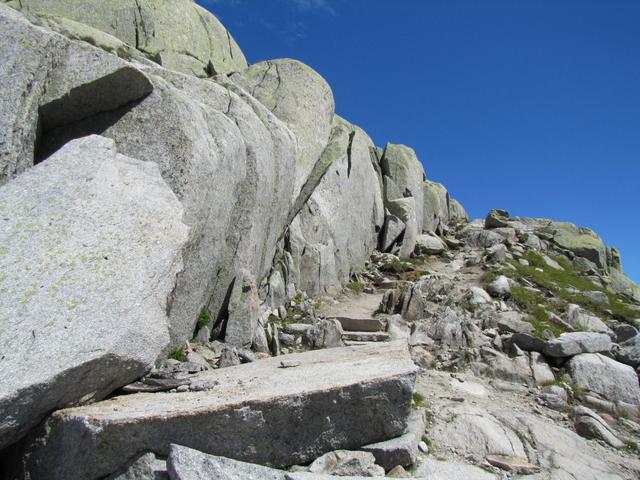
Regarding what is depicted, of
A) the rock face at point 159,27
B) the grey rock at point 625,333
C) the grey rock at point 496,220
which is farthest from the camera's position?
the grey rock at point 496,220

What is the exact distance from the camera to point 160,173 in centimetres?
1073

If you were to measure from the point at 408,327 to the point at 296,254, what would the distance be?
632cm

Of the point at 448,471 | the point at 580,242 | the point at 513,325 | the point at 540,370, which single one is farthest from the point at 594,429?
the point at 580,242

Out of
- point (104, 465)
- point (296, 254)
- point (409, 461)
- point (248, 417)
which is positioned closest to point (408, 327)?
point (296, 254)

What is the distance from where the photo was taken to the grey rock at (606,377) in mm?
15102

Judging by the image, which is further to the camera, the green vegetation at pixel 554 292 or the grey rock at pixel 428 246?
the grey rock at pixel 428 246

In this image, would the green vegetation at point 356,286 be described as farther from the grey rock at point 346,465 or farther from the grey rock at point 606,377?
the grey rock at point 346,465

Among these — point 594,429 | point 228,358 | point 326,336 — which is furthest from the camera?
point 326,336

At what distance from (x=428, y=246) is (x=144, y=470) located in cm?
3298

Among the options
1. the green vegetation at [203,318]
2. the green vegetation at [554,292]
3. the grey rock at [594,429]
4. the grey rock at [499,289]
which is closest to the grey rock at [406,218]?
the green vegetation at [554,292]

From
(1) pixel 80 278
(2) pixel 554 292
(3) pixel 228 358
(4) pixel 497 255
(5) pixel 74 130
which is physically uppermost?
(4) pixel 497 255

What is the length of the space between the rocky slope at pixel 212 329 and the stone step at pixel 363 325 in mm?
78

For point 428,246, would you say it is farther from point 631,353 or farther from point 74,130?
point 74,130

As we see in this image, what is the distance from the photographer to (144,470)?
661 cm
